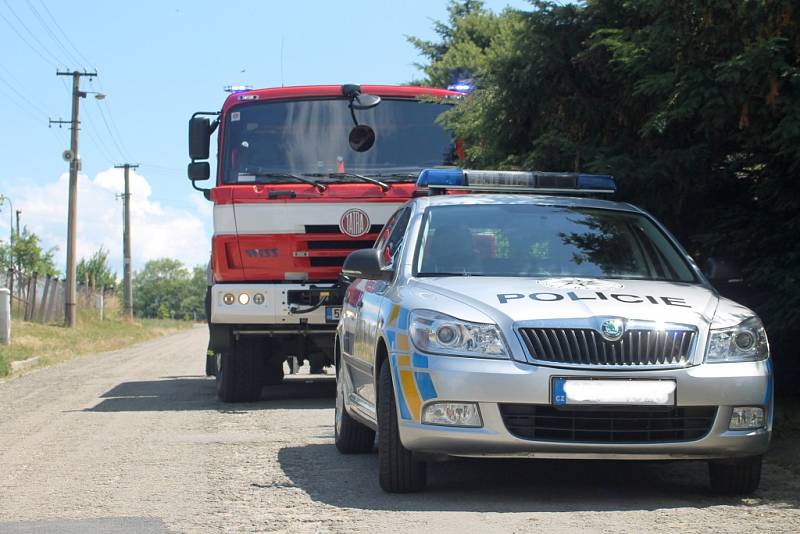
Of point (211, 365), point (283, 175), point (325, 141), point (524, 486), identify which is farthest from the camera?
point (211, 365)

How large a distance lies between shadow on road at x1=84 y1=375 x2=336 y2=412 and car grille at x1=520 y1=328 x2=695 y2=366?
6.50m

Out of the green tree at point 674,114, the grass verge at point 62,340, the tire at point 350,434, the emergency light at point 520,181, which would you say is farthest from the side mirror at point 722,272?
the grass verge at point 62,340

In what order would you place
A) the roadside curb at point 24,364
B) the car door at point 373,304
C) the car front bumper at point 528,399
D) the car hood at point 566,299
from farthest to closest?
1. the roadside curb at point 24,364
2. the car door at point 373,304
3. the car hood at point 566,299
4. the car front bumper at point 528,399

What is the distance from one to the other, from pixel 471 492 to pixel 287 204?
19.9ft

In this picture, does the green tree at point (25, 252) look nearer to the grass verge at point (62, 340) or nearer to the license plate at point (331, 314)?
the grass verge at point (62, 340)

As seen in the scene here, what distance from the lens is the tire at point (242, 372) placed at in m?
13.0

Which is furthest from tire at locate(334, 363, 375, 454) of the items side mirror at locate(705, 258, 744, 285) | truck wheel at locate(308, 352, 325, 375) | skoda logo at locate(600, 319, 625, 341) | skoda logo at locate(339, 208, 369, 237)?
truck wheel at locate(308, 352, 325, 375)

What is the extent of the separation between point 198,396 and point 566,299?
28.1 ft

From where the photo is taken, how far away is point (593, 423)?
20.9ft

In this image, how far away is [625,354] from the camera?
6316 millimetres

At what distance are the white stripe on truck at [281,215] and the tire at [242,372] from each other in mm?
1303

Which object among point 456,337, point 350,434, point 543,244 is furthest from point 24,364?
point 456,337

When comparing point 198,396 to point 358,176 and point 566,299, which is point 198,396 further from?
point 566,299

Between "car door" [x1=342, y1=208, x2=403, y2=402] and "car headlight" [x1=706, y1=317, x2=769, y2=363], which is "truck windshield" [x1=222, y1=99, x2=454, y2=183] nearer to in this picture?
"car door" [x1=342, y1=208, x2=403, y2=402]
